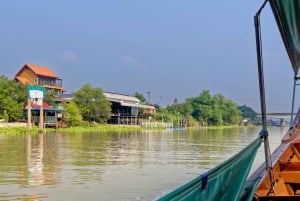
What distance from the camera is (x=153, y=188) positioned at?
23.4 ft

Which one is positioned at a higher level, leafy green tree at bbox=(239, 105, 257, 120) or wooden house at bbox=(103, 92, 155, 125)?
leafy green tree at bbox=(239, 105, 257, 120)

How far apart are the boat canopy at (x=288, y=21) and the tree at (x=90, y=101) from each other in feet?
125

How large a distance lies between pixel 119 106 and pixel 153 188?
4155 cm

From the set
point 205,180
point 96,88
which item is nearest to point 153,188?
point 205,180

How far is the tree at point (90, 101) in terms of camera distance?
4069 cm

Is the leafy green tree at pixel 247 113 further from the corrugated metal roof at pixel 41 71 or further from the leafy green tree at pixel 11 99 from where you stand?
the leafy green tree at pixel 11 99

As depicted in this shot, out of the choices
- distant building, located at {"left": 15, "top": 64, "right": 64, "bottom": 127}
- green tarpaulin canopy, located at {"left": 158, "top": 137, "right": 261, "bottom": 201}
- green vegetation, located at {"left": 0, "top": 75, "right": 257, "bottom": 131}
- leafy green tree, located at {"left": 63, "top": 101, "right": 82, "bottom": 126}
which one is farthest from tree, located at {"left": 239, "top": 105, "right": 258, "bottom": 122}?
green tarpaulin canopy, located at {"left": 158, "top": 137, "right": 261, "bottom": 201}

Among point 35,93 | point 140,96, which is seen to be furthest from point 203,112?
point 35,93

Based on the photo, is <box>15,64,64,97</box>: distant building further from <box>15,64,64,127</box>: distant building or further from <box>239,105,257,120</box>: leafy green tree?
<box>239,105,257,120</box>: leafy green tree

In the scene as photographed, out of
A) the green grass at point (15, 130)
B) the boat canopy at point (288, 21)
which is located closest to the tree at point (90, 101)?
the green grass at point (15, 130)

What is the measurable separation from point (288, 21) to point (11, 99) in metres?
33.5

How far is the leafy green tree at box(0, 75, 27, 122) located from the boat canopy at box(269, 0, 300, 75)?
1254 inches

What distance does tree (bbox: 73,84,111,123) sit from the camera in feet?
133

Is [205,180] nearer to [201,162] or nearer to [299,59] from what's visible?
[299,59]
